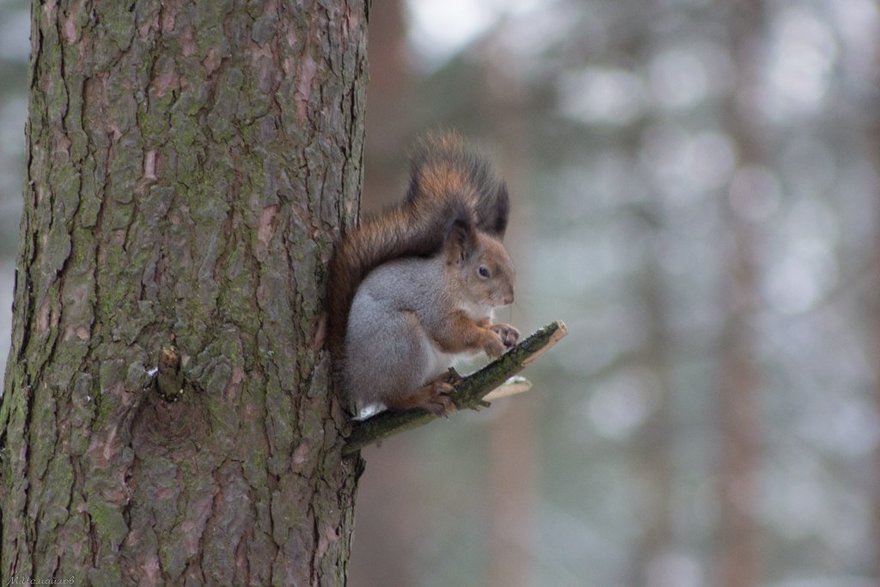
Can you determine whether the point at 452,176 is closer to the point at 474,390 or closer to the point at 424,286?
the point at 424,286

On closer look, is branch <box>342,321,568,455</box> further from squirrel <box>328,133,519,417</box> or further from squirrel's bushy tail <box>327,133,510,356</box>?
squirrel's bushy tail <box>327,133,510,356</box>

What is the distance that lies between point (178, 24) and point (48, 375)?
56cm

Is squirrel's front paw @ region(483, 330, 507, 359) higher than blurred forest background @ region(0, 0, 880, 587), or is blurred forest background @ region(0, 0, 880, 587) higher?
blurred forest background @ region(0, 0, 880, 587)

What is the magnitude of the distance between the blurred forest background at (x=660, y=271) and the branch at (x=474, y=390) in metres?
2.63

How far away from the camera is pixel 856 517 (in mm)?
10688

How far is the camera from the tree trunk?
4.85 ft

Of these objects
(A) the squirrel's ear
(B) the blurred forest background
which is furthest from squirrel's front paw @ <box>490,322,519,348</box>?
(B) the blurred forest background

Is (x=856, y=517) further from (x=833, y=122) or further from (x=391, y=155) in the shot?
(x=391, y=155)

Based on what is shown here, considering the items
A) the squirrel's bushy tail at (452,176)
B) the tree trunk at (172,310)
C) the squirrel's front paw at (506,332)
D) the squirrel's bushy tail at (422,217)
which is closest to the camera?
the tree trunk at (172,310)

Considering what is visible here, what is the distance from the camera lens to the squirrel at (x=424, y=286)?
168 cm

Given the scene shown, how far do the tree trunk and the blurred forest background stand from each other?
8.51ft

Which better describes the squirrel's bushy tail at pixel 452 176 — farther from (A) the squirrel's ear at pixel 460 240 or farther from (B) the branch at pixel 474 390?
(B) the branch at pixel 474 390

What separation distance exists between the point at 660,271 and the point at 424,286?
7.54 metres

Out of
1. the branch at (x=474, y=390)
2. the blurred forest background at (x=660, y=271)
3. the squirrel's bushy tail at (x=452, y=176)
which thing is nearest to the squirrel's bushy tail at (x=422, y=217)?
the squirrel's bushy tail at (x=452, y=176)
